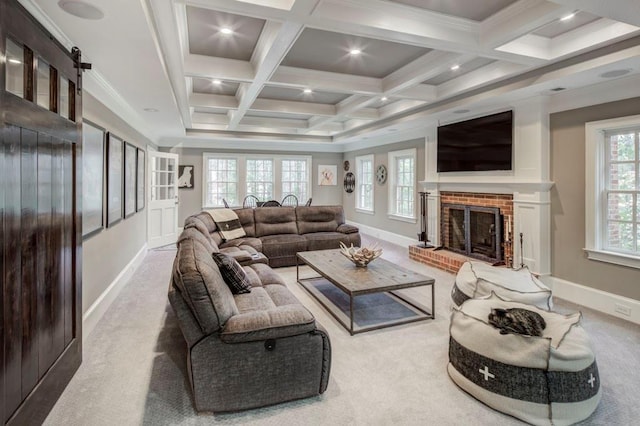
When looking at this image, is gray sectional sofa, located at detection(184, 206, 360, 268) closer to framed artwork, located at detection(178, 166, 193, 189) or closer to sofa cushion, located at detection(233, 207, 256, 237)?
sofa cushion, located at detection(233, 207, 256, 237)

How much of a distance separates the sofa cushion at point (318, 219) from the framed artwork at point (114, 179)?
110 inches

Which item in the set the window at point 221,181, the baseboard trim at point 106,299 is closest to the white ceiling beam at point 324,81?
the baseboard trim at point 106,299

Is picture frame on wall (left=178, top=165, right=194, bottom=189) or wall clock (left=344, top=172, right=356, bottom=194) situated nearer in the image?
picture frame on wall (left=178, top=165, right=194, bottom=189)

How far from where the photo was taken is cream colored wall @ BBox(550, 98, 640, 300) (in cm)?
367

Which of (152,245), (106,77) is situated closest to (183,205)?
(152,245)

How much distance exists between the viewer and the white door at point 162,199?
273 inches

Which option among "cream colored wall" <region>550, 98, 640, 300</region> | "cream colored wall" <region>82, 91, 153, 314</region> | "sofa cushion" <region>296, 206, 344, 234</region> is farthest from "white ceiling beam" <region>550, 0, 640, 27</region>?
"sofa cushion" <region>296, 206, 344, 234</region>

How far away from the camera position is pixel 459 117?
18.1ft

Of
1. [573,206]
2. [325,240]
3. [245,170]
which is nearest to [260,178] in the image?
[245,170]

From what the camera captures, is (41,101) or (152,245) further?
(152,245)

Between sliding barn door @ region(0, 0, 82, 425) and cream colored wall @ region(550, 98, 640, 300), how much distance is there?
4845 millimetres

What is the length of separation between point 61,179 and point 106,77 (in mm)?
1560

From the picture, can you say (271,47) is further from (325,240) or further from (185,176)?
(185,176)

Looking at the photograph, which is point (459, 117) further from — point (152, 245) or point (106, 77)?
point (152, 245)
